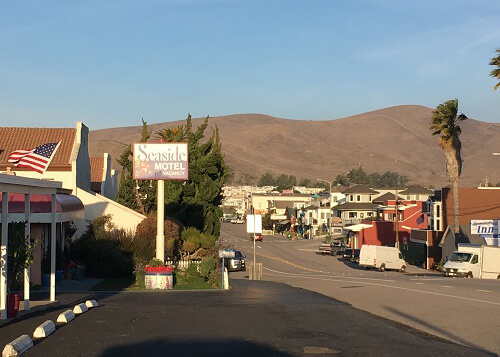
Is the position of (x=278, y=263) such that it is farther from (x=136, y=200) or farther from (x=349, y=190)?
(x=349, y=190)

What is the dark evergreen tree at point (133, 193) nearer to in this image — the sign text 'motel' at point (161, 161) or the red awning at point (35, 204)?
the sign text 'motel' at point (161, 161)

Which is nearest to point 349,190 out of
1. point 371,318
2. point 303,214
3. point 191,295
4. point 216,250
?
point 303,214

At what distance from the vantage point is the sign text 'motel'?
40406 millimetres

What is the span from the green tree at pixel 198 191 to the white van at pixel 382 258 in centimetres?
1337

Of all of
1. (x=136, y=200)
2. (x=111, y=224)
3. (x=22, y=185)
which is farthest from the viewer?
(x=136, y=200)

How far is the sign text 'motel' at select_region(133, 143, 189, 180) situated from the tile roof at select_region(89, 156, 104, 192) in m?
29.8

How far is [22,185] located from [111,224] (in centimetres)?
2771

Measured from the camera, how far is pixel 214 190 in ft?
204

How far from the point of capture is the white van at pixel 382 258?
63.1 meters

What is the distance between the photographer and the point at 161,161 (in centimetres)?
4050

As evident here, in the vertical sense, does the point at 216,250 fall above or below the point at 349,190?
below

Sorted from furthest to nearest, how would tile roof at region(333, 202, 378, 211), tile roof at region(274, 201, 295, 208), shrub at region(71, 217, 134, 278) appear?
1. tile roof at region(274, 201, 295, 208)
2. tile roof at region(333, 202, 378, 211)
3. shrub at region(71, 217, 134, 278)

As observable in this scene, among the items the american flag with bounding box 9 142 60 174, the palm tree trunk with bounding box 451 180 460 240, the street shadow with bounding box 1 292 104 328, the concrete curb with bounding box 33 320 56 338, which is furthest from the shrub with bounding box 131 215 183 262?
the palm tree trunk with bounding box 451 180 460 240

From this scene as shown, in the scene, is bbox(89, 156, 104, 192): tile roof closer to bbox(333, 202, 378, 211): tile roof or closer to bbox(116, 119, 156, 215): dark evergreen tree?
bbox(116, 119, 156, 215): dark evergreen tree
